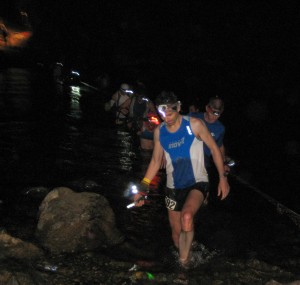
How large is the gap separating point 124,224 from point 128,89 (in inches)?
227

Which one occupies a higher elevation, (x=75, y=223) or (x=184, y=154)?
(x=184, y=154)

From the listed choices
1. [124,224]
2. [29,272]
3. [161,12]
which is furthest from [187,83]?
[29,272]

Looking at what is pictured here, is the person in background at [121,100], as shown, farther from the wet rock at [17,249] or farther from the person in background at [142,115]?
the wet rock at [17,249]

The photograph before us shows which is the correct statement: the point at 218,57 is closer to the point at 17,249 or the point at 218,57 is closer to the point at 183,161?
the point at 183,161

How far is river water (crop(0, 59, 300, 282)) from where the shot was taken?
6691mm

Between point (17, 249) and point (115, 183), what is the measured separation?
4.02 meters

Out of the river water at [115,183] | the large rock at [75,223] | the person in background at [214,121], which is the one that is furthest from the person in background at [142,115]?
the large rock at [75,223]

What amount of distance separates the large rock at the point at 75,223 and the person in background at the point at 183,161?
1092mm

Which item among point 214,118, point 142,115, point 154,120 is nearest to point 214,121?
point 214,118

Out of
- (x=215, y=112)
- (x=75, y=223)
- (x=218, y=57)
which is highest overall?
(x=218, y=57)

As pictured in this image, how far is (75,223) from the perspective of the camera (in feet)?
20.0

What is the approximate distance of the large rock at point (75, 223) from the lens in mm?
5930

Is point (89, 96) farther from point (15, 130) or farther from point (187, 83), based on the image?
point (15, 130)

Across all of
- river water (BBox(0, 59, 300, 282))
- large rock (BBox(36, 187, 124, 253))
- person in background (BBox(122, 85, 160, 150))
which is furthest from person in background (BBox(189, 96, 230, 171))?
person in background (BBox(122, 85, 160, 150))
